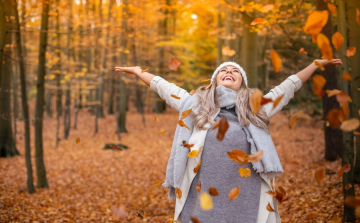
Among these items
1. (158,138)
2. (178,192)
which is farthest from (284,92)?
(158,138)

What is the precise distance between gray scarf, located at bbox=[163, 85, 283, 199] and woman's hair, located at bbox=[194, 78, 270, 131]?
0.04 metres

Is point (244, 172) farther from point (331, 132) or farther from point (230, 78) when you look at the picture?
point (331, 132)

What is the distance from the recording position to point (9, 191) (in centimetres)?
721

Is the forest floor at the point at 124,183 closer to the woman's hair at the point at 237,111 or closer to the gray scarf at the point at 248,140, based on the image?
the gray scarf at the point at 248,140

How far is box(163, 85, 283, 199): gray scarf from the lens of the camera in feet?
7.57

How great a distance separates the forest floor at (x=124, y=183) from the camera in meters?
5.59

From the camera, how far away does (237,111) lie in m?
2.47

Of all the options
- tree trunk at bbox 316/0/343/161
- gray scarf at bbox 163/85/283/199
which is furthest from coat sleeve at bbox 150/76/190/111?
tree trunk at bbox 316/0/343/161

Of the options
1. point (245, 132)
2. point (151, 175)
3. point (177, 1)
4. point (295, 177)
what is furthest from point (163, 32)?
point (245, 132)

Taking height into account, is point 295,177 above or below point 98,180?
above

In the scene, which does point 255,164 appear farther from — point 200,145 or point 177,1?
point 177,1

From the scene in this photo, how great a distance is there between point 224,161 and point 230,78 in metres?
0.69

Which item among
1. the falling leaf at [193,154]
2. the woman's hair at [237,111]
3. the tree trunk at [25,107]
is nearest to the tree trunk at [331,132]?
the woman's hair at [237,111]

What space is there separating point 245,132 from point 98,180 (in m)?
7.34
